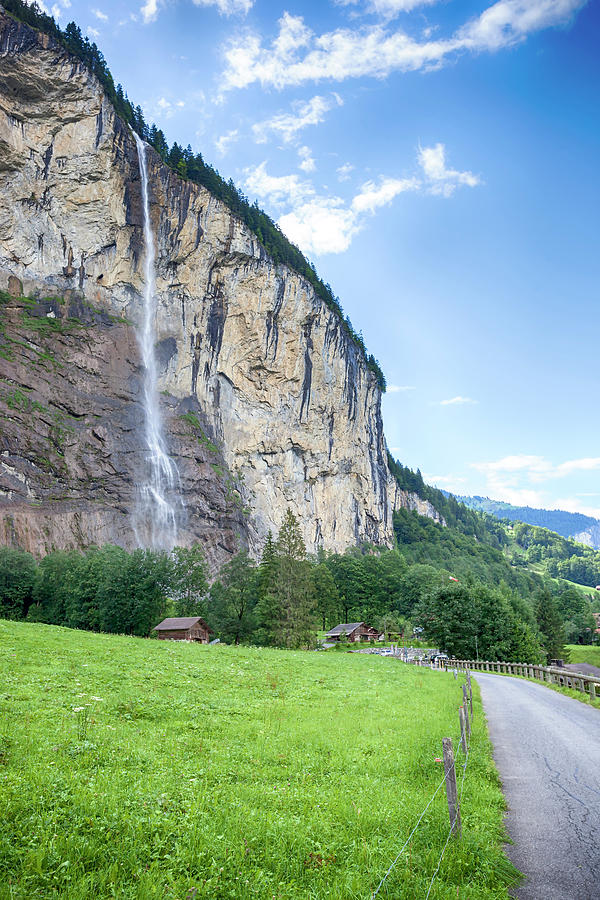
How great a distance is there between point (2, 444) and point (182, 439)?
2786 centimetres

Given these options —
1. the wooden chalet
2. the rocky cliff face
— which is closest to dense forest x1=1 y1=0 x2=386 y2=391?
the rocky cliff face

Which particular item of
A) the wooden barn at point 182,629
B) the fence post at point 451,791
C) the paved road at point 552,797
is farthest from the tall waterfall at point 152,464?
the fence post at point 451,791

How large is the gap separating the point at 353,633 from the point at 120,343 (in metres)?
59.6

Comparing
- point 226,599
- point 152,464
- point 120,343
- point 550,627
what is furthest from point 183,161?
point 550,627

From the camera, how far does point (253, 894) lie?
205 inches

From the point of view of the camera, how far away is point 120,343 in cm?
8875

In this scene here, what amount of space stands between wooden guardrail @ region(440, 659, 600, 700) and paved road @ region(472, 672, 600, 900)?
412 centimetres

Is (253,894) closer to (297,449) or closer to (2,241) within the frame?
(2,241)

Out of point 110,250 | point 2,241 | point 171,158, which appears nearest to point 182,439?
point 110,250

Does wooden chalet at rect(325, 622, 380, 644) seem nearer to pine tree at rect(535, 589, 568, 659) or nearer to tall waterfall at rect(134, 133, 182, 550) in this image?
pine tree at rect(535, 589, 568, 659)

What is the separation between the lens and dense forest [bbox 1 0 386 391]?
94.1 metres

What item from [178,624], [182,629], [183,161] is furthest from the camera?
[183,161]

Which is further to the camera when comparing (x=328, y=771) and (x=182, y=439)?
(x=182, y=439)

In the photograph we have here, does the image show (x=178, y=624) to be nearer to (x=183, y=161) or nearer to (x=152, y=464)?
(x=152, y=464)
